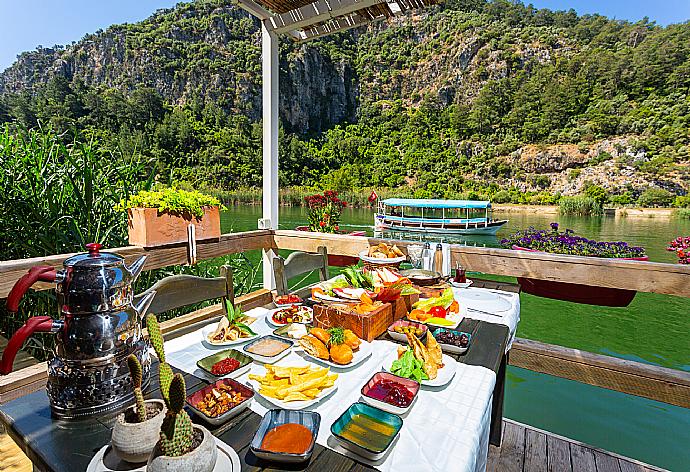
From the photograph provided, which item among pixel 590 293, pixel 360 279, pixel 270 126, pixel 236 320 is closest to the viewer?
pixel 236 320

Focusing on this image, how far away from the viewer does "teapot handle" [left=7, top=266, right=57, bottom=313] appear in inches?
26.1

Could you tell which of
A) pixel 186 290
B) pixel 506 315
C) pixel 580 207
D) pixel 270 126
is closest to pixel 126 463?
pixel 186 290

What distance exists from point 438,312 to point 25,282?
1.06 meters

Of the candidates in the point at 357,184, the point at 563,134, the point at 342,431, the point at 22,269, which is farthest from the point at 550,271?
the point at 563,134

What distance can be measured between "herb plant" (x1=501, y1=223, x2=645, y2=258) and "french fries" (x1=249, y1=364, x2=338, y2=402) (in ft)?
9.53

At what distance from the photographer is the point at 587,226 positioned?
62.5 feet

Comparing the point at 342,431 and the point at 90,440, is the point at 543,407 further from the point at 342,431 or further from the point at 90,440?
the point at 90,440

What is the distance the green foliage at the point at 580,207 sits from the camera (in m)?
20.6

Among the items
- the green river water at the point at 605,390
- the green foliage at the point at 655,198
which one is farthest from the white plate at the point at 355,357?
the green foliage at the point at 655,198

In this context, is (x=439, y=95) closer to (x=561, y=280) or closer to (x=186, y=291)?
(x=561, y=280)

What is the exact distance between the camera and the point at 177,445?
45cm

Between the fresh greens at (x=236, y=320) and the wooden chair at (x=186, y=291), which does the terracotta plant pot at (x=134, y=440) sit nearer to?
the fresh greens at (x=236, y=320)

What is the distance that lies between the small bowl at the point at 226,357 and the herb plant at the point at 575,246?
2954 millimetres

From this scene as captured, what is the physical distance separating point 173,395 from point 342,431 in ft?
0.95
